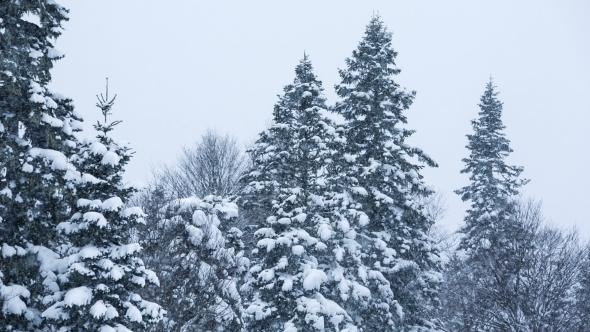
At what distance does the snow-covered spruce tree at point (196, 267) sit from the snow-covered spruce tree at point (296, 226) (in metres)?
1.16

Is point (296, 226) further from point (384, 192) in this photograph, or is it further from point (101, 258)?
point (101, 258)

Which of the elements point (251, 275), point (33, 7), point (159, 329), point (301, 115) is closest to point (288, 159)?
point (301, 115)

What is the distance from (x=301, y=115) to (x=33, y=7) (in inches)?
416

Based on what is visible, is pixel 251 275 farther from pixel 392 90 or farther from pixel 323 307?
pixel 392 90

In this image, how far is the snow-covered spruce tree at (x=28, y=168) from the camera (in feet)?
32.8

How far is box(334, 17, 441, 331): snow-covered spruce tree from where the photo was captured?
18064mm

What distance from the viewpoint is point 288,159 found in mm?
18953

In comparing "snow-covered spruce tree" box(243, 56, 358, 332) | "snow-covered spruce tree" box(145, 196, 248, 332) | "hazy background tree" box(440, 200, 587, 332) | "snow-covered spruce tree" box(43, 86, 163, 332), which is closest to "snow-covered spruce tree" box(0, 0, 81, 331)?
"snow-covered spruce tree" box(43, 86, 163, 332)

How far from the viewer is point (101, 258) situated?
10641 millimetres

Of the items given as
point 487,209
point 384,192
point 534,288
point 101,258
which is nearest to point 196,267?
point 101,258

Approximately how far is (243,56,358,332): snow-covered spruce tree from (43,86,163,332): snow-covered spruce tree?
527 centimetres

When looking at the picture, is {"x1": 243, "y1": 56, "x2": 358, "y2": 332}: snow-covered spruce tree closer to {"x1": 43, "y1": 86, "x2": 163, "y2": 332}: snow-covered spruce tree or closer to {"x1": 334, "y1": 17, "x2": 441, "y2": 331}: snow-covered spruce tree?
{"x1": 334, "y1": 17, "x2": 441, "y2": 331}: snow-covered spruce tree

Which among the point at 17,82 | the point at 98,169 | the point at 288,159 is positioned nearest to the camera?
the point at 17,82

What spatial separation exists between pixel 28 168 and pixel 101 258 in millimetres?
2543
